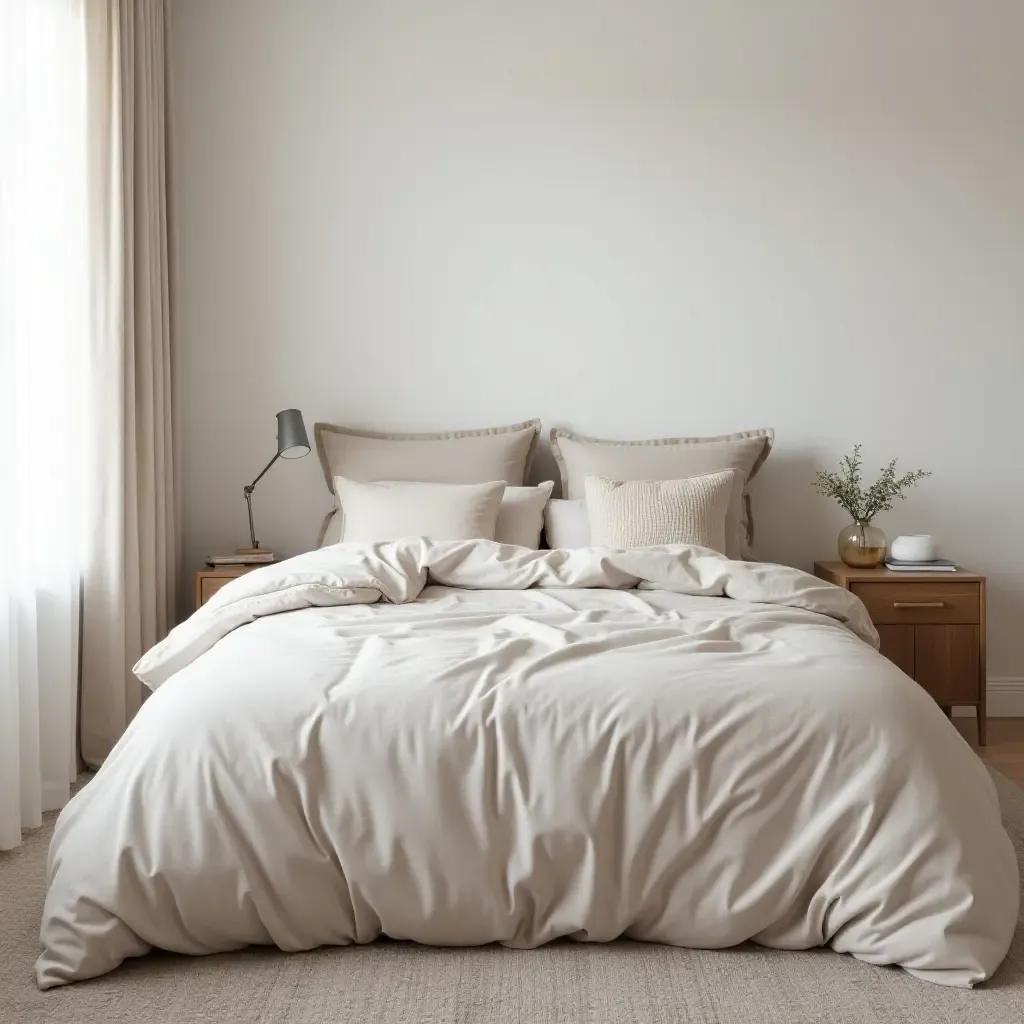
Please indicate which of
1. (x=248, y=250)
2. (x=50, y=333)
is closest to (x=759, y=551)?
(x=248, y=250)

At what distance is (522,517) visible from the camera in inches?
155

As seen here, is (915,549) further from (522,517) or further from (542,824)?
(542,824)

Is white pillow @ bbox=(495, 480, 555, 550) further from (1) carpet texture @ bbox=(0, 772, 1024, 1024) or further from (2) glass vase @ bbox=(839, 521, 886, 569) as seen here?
(1) carpet texture @ bbox=(0, 772, 1024, 1024)

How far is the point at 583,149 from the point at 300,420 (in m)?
1.53

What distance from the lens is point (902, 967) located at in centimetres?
208

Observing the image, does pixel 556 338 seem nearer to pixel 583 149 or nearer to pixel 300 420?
pixel 583 149

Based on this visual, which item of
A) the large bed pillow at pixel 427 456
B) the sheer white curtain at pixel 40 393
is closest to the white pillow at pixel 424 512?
the large bed pillow at pixel 427 456

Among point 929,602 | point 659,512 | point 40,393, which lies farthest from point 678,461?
point 40,393

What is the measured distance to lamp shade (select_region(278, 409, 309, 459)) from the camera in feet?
13.1

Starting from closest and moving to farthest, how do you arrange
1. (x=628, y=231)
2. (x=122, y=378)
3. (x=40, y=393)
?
1. (x=40, y=393)
2. (x=122, y=378)
3. (x=628, y=231)

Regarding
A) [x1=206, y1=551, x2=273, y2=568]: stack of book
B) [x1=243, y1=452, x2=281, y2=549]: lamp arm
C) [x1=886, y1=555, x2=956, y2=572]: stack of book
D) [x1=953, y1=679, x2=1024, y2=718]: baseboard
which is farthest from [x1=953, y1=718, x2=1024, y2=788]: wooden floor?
[x1=243, y1=452, x2=281, y2=549]: lamp arm

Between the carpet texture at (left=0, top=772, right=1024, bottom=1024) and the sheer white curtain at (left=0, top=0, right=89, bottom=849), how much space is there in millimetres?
983

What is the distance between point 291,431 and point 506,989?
7.99 feet

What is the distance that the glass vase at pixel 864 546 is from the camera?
13.4 feet
